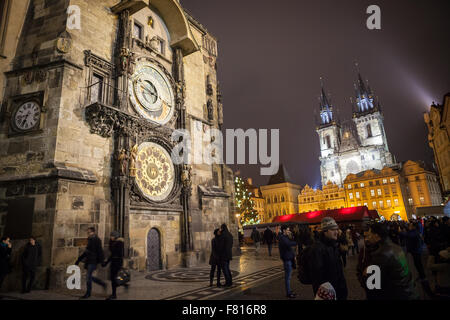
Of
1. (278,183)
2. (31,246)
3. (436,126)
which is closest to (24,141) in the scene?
(31,246)

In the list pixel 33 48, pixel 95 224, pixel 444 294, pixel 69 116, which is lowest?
pixel 444 294

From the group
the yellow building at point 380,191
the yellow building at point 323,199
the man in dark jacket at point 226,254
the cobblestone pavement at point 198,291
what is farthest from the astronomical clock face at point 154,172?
the yellow building at point 323,199

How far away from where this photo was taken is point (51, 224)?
9.34m

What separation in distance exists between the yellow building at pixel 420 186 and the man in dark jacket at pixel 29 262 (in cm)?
7740

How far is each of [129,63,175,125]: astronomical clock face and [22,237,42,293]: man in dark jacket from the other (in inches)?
296

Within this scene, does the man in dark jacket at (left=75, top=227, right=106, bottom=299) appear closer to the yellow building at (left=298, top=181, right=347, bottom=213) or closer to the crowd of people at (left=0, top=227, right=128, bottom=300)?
the crowd of people at (left=0, top=227, right=128, bottom=300)

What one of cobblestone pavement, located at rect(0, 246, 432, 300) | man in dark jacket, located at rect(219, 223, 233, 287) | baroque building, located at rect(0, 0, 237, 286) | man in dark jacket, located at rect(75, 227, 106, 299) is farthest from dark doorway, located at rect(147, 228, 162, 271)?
man in dark jacket, located at rect(219, 223, 233, 287)

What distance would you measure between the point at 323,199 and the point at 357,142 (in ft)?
102

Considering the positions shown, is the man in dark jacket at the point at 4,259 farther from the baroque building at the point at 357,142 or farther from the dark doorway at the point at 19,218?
the baroque building at the point at 357,142

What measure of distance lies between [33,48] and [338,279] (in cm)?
1414

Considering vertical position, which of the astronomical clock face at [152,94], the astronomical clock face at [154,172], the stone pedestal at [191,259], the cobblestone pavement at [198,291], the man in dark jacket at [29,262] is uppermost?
the astronomical clock face at [152,94]

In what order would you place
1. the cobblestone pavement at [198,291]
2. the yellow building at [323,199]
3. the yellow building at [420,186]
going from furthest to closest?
the yellow building at [323,199], the yellow building at [420,186], the cobblestone pavement at [198,291]

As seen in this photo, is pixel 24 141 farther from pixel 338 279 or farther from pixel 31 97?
pixel 338 279

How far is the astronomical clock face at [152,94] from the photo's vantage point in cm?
1405
